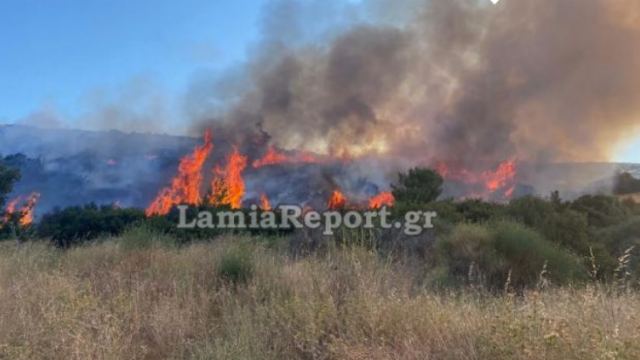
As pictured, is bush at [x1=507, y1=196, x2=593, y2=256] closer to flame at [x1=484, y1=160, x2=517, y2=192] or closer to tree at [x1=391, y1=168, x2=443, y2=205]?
tree at [x1=391, y1=168, x2=443, y2=205]

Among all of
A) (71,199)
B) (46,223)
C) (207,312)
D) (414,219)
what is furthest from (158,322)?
(71,199)

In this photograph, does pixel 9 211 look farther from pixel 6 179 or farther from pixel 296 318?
pixel 296 318

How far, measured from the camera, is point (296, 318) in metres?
5.04

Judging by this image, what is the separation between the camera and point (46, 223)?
67.7 feet

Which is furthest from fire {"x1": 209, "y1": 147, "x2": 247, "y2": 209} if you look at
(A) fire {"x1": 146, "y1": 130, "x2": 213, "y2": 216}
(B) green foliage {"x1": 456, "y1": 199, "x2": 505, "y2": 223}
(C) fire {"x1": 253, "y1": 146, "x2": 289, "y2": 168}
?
(B) green foliage {"x1": 456, "y1": 199, "x2": 505, "y2": 223}

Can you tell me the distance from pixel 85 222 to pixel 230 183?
27.9 ft

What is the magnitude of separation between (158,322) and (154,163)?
38880mm

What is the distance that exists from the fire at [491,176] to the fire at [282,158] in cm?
902

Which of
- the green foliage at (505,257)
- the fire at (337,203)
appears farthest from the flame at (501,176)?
the green foliage at (505,257)

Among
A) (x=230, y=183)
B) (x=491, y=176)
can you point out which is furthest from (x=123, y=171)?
(x=491, y=176)

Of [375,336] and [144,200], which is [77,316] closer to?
[375,336]

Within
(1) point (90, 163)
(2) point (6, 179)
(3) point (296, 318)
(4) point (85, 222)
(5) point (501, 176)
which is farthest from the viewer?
(1) point (90, 163)

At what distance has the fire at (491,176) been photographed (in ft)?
96.0

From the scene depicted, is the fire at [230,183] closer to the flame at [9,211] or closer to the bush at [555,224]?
the flame at [9,211]
